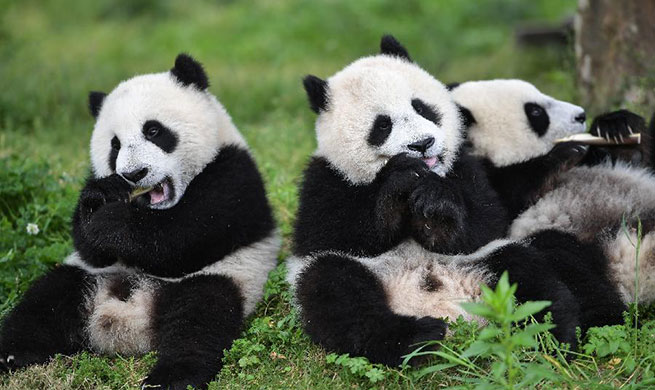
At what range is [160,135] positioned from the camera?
203 inches

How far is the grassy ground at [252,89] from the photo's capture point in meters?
4.50

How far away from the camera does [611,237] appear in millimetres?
4859

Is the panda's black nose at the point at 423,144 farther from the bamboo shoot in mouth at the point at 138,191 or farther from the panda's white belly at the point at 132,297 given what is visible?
the bamboo shoot in mouth at the point at 138,191

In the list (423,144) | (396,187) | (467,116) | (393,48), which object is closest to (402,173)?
(396,187)

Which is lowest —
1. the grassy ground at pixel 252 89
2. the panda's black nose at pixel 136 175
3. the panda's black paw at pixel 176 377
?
the grassy ground at pixel 252 89

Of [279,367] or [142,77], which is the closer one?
[279,367]

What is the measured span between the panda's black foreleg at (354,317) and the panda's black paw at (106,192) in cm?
126

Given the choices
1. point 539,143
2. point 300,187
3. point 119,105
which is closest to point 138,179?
point 119,105

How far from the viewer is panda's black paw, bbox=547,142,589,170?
5.43m

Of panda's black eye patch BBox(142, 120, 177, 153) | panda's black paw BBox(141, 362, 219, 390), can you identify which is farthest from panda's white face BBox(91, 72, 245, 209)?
panda's black paw BBox(141, 362, 219, 390)

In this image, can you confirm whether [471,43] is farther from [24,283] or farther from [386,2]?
[24,283]

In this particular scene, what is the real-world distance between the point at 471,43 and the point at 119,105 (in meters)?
7.70

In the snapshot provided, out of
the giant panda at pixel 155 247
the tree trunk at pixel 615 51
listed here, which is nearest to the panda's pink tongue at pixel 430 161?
the giant panda at pixel 155 247

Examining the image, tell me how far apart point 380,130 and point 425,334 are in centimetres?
119
